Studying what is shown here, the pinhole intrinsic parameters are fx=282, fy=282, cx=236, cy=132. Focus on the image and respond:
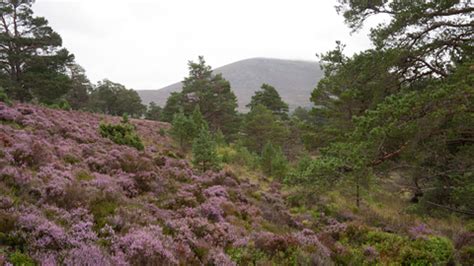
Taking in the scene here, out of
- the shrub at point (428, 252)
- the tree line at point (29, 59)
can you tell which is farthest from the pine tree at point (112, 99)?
the shrub at point (428, 252)

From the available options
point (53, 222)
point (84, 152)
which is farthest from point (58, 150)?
point (53, 222)

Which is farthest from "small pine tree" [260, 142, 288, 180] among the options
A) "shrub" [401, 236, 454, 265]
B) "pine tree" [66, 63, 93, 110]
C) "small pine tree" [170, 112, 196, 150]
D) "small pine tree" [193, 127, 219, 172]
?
"pine tree" [66, 63, 93, 110]

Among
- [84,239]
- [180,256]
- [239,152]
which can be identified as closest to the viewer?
[84,239]

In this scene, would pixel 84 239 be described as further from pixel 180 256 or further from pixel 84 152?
pixel 84 152

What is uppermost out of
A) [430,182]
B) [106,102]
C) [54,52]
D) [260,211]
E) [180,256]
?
[54,52]

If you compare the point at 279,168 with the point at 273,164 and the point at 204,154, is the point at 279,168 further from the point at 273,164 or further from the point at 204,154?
the point at 204,154

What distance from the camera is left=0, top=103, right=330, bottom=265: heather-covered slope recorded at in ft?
14.1

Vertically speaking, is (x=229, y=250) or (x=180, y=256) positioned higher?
(x=180, y=256)

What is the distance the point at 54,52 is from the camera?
1133 inches

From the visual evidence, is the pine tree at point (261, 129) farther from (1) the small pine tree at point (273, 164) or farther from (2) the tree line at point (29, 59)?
(2) the tree line at point (29, 59)

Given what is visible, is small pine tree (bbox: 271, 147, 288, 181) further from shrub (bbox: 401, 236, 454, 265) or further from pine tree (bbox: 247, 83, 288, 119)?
pine tree (bbox: 247, 83, 288, 119)

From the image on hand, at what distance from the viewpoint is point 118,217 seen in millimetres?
5629

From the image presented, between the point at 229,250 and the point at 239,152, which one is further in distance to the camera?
the point at 239,152

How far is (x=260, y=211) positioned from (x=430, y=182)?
486 inches
